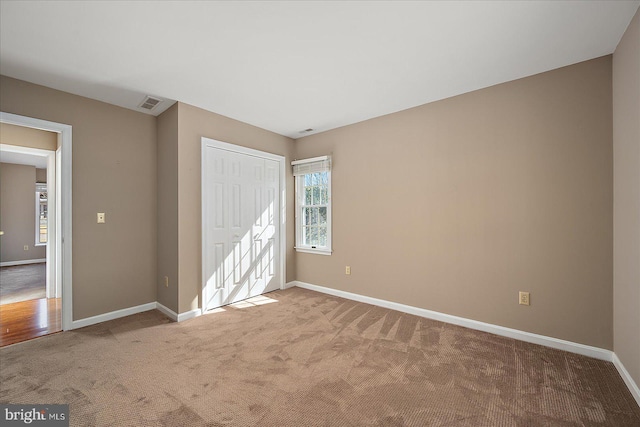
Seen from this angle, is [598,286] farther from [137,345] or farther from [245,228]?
[137,345]

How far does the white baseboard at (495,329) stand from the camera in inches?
91.7

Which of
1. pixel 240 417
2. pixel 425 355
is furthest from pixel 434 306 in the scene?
pixel 240 417

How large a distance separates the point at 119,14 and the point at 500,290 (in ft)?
12.9

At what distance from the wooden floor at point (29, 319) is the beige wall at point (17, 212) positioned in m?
4.35

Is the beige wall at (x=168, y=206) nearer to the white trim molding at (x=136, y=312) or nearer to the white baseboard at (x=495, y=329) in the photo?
the white trim molding at (x=136, y=312)

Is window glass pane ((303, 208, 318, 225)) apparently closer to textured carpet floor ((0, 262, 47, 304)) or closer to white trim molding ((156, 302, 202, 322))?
white trim molding ((156, 302, 202, 322))

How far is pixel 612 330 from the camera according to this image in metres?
2.26

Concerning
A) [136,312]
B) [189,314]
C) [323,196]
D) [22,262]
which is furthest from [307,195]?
[22,262]

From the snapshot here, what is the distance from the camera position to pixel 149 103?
3.25 meters

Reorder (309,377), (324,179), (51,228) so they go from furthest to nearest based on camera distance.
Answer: (324,179) < (51,228) < (309,377)

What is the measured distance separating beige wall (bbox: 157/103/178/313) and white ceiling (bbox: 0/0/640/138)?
446mm

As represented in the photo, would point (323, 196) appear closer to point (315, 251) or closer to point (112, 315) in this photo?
point (315, 251)

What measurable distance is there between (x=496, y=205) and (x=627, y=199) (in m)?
0.93

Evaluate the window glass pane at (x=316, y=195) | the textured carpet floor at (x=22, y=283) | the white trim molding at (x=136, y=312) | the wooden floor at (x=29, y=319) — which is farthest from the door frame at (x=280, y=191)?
the textured carpet floor at (x=22, y=283)
